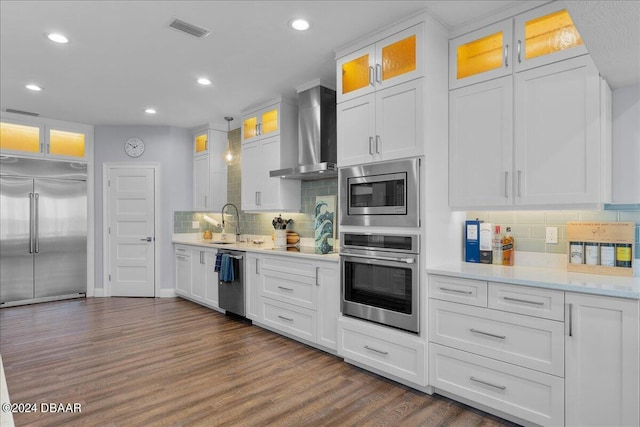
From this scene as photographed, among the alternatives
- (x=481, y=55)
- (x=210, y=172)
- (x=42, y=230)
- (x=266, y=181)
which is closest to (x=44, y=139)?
(x=42, y=230)

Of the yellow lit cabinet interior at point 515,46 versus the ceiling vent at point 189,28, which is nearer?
the yellow lit cabinet interior at point 515,46

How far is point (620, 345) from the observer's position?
6.29ft

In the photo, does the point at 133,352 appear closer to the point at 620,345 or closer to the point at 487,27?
the point at 620,345

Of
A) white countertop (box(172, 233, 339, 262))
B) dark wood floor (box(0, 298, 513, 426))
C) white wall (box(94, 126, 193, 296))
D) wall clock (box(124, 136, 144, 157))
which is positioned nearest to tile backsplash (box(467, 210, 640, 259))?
dark wood floor (box(0, 298, 513, 426))

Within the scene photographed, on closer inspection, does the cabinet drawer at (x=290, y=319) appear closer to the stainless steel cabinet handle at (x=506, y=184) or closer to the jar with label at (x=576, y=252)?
the stainless steel cabinet handle at (x=506, y=184)

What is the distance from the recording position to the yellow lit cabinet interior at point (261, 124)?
454 centimetres

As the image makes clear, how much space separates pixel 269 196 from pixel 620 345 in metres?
3.54

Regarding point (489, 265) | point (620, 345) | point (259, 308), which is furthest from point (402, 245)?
point (259, 308)

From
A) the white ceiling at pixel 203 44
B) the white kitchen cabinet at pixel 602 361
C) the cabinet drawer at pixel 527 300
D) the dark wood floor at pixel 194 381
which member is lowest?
the dark wood floor at pixel 194 381

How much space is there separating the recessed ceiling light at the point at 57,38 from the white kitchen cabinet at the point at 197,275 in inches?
105

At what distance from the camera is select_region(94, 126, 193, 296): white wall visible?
585cm

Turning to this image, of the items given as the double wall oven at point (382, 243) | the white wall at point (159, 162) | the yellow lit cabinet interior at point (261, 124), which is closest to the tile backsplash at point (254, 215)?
the white wall at point (159, 162)

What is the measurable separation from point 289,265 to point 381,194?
1.30 metres

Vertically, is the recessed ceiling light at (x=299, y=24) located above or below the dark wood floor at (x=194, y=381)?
above
